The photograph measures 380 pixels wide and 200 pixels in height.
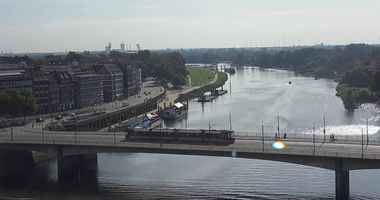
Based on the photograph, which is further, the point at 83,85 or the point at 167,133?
the point at 83,85

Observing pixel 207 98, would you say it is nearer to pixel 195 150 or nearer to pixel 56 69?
pixel 56 69

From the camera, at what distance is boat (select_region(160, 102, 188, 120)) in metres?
84.4

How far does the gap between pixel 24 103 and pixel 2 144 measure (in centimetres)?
2069

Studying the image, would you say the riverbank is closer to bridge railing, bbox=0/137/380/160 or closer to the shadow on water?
the shadow on water

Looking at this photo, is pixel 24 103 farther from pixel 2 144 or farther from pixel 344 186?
pixel 344 186

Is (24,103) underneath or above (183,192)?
above

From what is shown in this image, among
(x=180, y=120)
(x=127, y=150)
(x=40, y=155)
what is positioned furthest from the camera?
(x=180, y=120)

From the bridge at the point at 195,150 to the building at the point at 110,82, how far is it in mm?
38818

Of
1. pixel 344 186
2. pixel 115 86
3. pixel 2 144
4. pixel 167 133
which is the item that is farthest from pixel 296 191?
pixel 115 86

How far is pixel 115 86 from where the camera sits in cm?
9762

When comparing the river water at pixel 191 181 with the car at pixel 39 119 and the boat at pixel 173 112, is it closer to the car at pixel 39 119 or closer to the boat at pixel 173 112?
the car at pixel 39 119

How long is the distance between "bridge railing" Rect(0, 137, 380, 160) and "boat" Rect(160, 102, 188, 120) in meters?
35.0

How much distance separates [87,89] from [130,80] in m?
19.1

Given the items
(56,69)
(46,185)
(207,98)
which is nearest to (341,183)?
(46,185)
